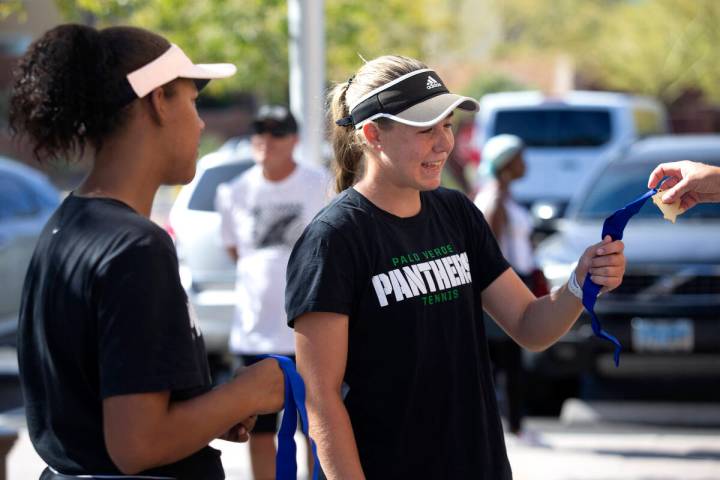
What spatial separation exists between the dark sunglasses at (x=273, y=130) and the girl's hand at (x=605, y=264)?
3.42 m

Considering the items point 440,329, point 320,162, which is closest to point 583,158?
point 320,162

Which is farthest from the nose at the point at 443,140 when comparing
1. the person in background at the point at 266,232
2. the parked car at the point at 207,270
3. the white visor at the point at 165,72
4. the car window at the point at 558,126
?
the car window at the point at 558,126

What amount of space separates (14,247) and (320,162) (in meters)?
2.66

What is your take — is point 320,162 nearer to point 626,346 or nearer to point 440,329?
point 626,346

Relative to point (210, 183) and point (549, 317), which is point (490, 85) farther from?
point (549, 317)

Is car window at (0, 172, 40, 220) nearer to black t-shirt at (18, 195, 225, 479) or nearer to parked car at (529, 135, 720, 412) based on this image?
parked car at (529, 135, 720, 412)

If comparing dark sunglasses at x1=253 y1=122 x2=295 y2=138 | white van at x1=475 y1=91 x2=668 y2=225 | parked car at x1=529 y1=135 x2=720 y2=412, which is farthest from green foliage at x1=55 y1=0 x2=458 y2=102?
dark sunglasses at x1=253 y1=122 x2=295 y2=138

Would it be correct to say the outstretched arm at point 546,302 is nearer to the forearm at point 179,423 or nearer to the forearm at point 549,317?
the forearm at point 549,317

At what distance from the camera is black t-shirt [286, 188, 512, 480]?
301 cm

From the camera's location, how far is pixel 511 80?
44.8 m

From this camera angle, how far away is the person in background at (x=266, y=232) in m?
5.91

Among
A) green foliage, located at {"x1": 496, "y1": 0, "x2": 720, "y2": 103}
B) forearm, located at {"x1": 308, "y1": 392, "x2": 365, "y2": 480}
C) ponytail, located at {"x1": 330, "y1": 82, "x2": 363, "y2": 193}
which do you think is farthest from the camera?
green foliage, located at {"x1": 496, "y1": 0, "x2": 720, "y2": 103}

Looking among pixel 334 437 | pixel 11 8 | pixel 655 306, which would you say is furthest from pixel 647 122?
pixel 334 437

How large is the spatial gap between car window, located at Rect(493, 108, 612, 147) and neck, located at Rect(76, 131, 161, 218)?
14.0 metres
